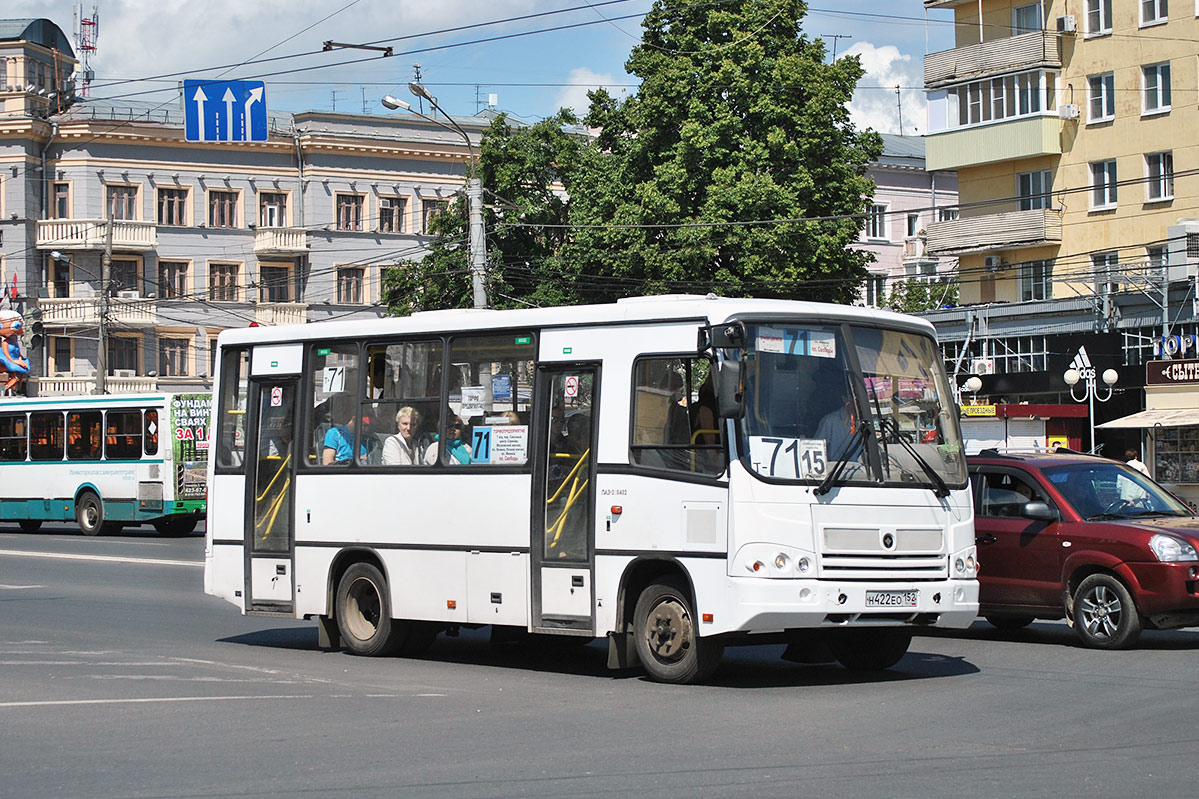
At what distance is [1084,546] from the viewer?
14883 mm

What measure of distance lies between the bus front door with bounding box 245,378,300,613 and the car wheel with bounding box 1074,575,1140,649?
715 cm

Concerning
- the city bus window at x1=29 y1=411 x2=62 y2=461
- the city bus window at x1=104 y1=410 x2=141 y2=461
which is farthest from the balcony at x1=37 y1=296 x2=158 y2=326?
the city bus window at x1=104 y1=410 x2=141 y2=461

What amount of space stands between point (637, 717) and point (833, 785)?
265 centimetres

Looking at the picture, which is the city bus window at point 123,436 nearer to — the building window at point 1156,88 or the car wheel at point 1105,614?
the car wheel at point 1105,614

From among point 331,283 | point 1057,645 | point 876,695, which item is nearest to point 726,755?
point 876,695

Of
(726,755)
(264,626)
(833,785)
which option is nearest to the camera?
(833,785)

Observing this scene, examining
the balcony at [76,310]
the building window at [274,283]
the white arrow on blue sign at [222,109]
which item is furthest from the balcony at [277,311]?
the white arrow on blue sign at [222,109]

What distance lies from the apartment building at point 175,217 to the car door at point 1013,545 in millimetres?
53737

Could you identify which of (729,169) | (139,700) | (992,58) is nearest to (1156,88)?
(992,58)

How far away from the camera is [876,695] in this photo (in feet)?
38.9

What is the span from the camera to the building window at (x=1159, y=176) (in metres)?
46.7

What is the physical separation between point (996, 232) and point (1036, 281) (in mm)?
1971

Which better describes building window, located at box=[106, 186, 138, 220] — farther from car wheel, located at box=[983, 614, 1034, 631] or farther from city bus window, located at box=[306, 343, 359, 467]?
car wheel, located at box=[983, 614, 1034, 631]

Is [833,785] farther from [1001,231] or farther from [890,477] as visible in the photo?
[1001,231]
